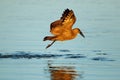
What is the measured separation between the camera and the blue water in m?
14.4

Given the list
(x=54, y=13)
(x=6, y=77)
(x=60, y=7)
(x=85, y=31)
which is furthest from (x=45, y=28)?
(x=6, y=77)

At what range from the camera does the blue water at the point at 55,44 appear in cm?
1442

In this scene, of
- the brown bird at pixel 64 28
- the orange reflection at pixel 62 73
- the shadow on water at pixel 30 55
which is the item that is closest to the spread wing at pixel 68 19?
the brown bird at pixel 64 28

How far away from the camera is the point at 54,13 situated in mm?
22812

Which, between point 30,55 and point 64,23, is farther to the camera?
point 30,55

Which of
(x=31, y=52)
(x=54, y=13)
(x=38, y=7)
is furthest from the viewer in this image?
(x=38, y=7)

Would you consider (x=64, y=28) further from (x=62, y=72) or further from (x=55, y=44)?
(x=55, y=44)

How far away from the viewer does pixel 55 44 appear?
17953 millimetres

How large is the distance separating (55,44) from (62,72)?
3678mm

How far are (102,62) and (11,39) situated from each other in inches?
133

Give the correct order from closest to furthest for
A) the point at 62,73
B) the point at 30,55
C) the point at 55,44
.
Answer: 1. the point at 62,73
2. the point at 30,55
3. the point at 55,44

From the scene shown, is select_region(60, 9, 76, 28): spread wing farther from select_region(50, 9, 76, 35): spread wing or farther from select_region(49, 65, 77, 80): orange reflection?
select_region(49, 65, 77, 80): orange reflection

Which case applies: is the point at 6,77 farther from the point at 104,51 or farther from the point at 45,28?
the point at 45,28

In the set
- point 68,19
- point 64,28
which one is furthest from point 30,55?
point 68,19
